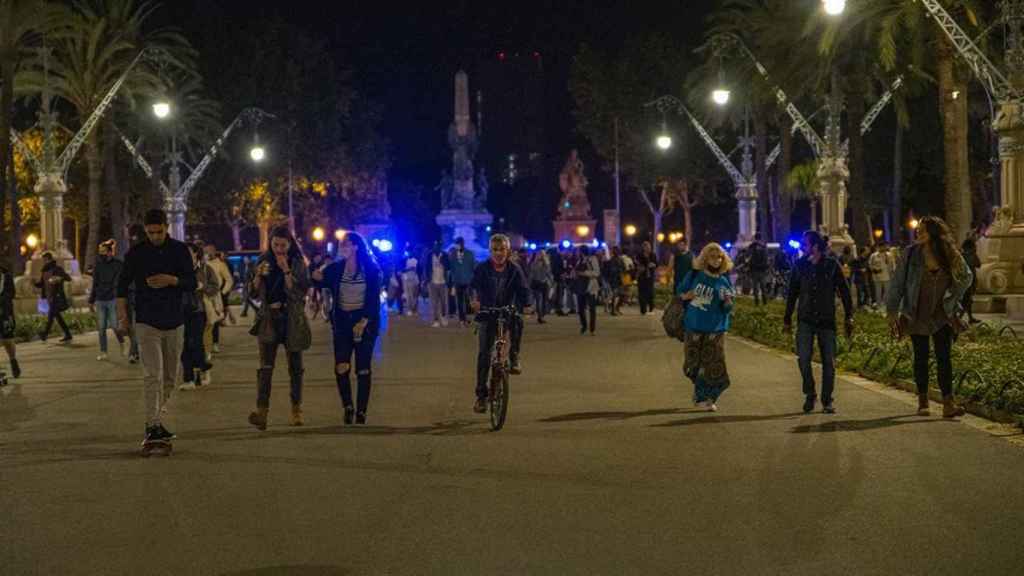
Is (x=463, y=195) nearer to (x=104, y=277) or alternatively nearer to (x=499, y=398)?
(x=104, y=277)

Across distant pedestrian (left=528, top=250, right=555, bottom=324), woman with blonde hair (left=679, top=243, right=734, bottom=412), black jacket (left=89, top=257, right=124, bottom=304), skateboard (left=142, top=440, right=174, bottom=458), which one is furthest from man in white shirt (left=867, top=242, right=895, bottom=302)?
skateboard (left=142, top=440, right=174, bottom=458)

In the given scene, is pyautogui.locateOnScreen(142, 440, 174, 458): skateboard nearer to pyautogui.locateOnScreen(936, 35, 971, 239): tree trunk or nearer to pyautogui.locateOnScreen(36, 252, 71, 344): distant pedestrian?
pyautogui.locateOnScreen(36, 252, 71, 344): distant pedestrian

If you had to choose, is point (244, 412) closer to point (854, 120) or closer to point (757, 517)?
point (757, 517)

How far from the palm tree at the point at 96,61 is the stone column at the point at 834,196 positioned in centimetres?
1881

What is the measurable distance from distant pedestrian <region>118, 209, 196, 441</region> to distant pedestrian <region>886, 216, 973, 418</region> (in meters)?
6.23

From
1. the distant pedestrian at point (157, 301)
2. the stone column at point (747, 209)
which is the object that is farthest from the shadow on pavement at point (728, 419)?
the stone column at point (747, 209)

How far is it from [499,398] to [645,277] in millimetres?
23758

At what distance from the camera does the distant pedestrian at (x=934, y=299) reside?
12852 millimetres

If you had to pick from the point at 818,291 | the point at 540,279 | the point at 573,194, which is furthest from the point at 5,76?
the point at 573,194

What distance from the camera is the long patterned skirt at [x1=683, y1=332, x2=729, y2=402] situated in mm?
13906

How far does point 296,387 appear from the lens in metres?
13.0

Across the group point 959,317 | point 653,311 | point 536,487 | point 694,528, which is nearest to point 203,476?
point 536,487

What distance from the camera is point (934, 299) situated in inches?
508

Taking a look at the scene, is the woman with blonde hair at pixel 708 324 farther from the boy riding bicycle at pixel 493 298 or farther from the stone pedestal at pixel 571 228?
the stone pedestal at pixel 571 228
